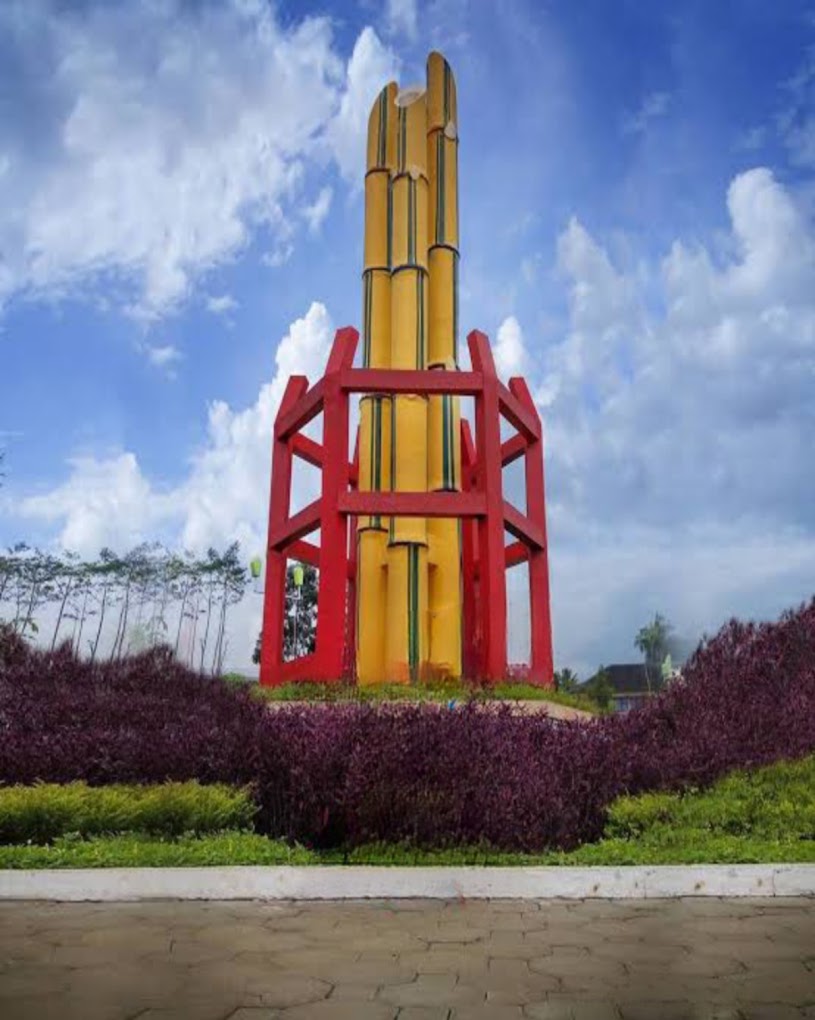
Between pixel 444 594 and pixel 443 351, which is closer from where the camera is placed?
pixel 444 594

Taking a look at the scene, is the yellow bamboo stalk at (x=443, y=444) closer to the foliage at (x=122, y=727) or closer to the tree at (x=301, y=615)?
the foliage at (x=122, y=727)

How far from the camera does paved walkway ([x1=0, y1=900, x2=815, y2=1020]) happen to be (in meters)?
3.17

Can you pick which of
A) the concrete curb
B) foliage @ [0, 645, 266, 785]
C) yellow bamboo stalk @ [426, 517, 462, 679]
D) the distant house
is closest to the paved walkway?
the concrete curb

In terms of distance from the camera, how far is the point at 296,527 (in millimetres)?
20312

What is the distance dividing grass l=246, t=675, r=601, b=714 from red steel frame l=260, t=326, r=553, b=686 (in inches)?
36.8

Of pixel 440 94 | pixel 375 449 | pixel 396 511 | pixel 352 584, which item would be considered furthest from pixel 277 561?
pixel 440 94

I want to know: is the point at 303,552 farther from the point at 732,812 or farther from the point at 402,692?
the point at 732,812

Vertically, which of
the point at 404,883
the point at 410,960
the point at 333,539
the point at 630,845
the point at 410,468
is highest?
the point at 410,468

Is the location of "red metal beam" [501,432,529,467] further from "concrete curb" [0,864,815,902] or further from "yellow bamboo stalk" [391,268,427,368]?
"concrete curb" [0,864,815,902]

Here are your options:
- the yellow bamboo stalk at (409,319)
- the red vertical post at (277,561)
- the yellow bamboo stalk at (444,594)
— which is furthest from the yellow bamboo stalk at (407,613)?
the yellow bamboo stalk at (409,319)

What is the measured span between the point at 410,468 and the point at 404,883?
53.1 feet

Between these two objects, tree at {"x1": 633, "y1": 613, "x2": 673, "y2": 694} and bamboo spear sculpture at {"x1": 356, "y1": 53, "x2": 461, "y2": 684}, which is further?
tree at {"x1": 633, "y1": 613, "x2": 673, "y2": 694}

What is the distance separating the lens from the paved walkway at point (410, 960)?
3170 millimetres

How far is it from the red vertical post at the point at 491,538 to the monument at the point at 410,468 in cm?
3
